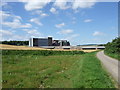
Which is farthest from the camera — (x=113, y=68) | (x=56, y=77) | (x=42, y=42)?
(x=42, y=42)

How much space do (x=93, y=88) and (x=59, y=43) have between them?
16179 centimetres

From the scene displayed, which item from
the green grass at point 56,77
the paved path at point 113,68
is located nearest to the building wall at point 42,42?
the paved path at point 113,68

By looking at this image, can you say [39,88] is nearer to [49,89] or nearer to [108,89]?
[49,89]

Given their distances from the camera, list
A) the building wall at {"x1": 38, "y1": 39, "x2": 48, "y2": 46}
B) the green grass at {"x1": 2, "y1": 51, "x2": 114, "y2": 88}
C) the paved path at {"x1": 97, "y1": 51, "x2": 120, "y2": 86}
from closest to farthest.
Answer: the green grass at {"x1": 2, "y1": 51, "x2": 114, "y2": 88}
the paved path at {"x1": 97, "y1": 51, "x2": 120, "y2": 86}
the building wall at {"x1": 38, "y1": 39, "x2": 48, "y2": 46}

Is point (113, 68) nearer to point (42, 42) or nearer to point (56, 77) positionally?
point (56, 77)

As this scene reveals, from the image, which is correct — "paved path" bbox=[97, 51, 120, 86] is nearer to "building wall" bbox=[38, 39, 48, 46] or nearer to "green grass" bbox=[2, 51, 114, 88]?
"green grass" bbox=[2, 51, 114, 88]

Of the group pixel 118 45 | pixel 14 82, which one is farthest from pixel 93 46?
pixel 14 82

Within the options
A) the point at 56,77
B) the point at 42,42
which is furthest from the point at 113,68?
the point at 42,42

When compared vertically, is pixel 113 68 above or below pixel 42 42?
below

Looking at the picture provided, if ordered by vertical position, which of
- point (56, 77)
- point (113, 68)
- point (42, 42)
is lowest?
point (113, 68)

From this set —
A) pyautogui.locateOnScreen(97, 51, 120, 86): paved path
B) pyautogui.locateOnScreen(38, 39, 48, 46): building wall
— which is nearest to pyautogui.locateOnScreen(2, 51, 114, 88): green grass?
pyautogui.locateOnScreen(97, 51, 120, 86): paved path

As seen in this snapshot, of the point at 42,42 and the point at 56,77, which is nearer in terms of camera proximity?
the point at 56,77

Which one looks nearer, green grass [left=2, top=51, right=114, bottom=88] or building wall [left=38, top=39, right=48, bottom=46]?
green grass [left=2, top=51, right=114, bottom=88]

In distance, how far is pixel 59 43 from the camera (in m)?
170
